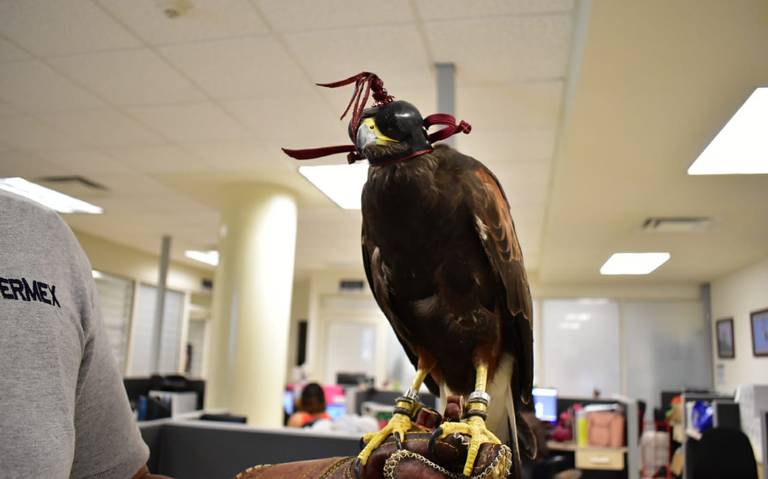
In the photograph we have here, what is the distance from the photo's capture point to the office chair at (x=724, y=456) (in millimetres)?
3885

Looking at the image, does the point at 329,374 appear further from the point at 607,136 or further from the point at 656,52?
the point at 656,52

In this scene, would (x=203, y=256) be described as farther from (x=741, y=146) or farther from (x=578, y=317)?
(x=741, y=146)

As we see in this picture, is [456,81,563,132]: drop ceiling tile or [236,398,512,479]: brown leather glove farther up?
[456,81,563,132]: drop ceiling tile

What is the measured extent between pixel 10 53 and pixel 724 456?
15.1ft

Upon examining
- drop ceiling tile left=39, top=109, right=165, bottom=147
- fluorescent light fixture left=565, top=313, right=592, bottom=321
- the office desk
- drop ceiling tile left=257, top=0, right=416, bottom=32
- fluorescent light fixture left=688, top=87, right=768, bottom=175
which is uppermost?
drop ceiling tile left=257, top=0, right=416, bottom=32

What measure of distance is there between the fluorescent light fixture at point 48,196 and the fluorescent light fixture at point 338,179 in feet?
6.35

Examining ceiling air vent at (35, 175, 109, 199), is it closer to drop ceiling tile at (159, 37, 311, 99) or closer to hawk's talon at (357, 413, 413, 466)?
drop ceiling tile at (159, 37, 311, 99)

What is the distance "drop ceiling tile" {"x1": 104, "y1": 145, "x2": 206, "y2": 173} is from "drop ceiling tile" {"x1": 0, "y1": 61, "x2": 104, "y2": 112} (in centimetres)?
68

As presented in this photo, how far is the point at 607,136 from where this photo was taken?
3.05 meters

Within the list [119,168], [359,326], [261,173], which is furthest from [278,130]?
[359,326]

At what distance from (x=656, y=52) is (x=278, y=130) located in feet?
6.97

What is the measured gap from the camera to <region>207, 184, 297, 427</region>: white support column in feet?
15.2

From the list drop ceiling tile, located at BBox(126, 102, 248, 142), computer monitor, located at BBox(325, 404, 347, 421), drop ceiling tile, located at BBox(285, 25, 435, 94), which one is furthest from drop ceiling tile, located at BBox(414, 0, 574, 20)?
computer monitor, located at BBox(325, 404, 347, 421)

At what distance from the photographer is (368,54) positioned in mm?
2678
